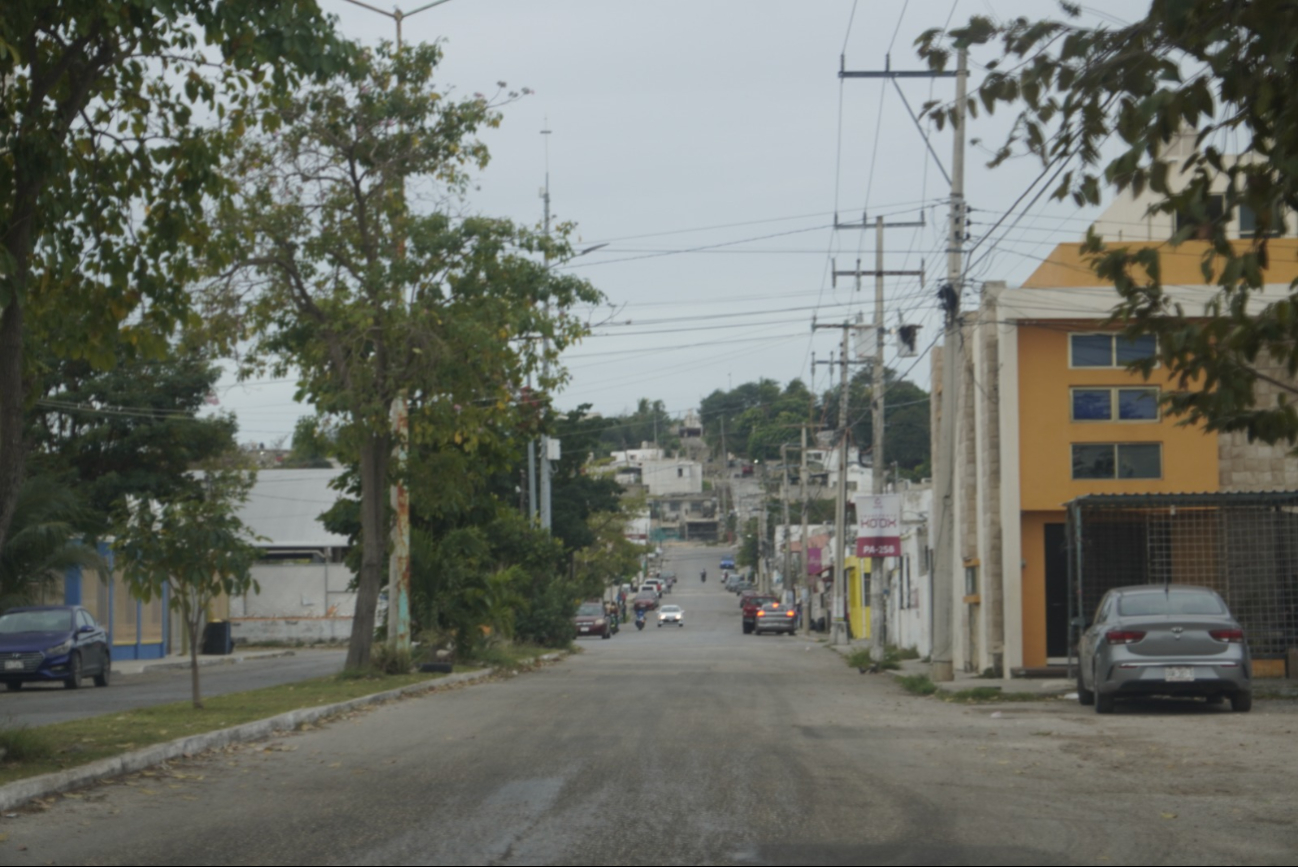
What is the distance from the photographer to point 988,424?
2883 cm

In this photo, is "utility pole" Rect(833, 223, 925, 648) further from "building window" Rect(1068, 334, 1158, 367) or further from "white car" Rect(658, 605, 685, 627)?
"white car" Rect(658, 605, 685, 627)

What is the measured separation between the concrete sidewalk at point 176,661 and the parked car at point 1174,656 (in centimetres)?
2415

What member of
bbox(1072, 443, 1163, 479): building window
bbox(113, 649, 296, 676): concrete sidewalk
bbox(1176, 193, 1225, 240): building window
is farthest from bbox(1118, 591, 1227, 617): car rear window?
bbox(113, 649, 296, 676): concrete sidewalk

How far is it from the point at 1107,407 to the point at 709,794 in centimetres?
2007

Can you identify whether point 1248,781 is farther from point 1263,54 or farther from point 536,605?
point 536,605

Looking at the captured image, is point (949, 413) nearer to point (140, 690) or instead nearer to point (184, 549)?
point (184, 549)

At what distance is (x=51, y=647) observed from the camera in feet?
89.2

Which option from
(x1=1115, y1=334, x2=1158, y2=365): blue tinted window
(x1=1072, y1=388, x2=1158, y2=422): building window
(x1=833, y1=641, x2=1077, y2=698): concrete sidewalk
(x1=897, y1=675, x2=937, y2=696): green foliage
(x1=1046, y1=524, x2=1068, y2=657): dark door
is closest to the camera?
(x1=833, y1=641, x2=1077, y2=698): concrete sidewalk

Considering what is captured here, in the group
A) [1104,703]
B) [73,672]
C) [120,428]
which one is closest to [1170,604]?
[1104,703]

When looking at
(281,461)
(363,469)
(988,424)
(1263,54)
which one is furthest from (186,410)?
(281,461)

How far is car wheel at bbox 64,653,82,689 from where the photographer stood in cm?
2739

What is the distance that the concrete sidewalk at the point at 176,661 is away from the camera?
121ft

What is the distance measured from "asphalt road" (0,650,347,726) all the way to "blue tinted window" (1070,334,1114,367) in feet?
50.9

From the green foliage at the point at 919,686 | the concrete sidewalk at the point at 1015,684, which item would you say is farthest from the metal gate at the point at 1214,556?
the green foliage at the point at 919,686
